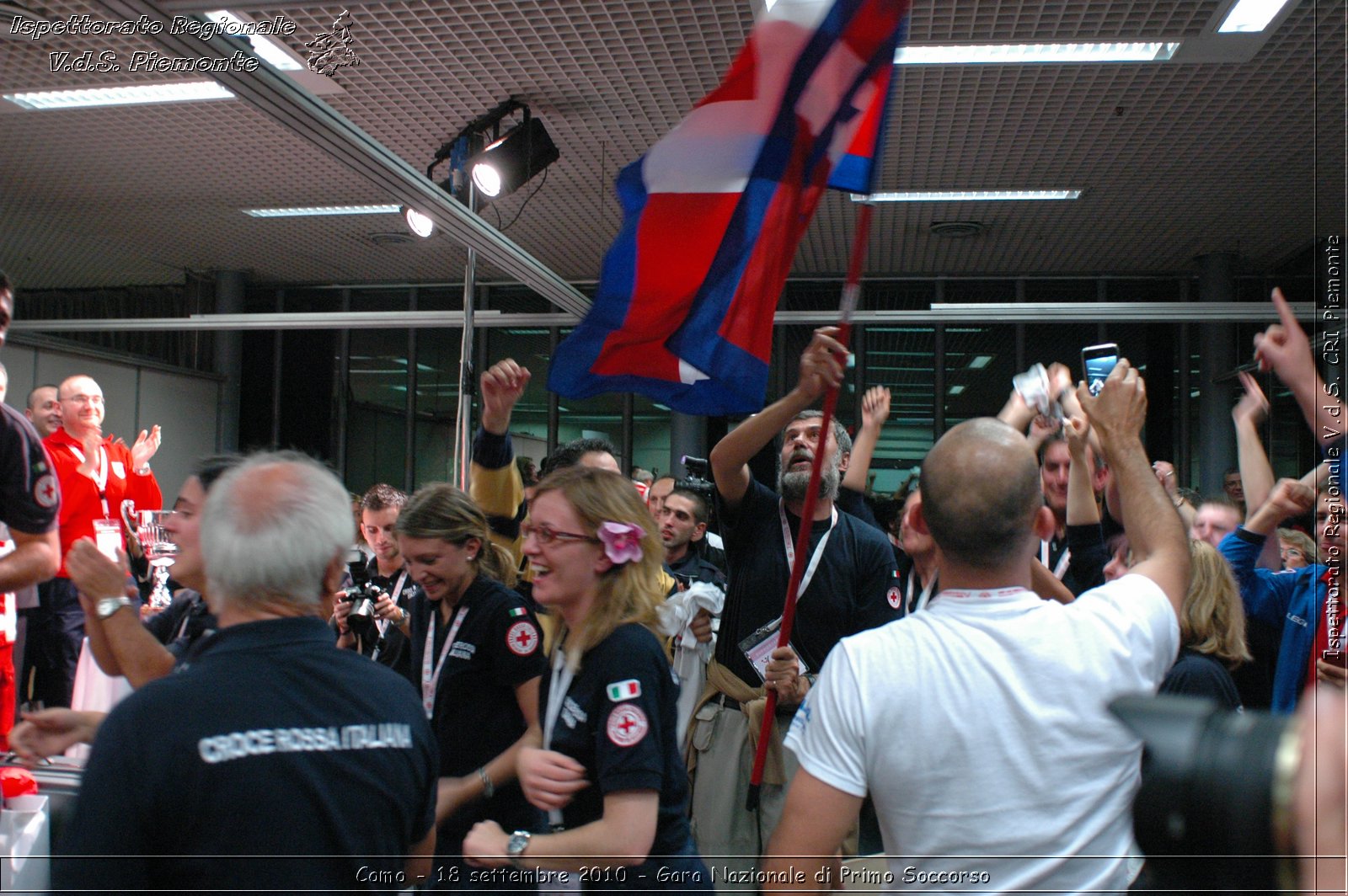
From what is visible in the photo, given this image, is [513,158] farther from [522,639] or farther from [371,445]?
[371,445]

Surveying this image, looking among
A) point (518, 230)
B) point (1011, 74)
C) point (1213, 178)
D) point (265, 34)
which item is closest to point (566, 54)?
point (265, 34)

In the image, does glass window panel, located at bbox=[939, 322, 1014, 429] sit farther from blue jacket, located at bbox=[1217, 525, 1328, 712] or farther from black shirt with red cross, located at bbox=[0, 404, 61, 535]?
black shirt with red cross, located at bbox=[0, 404, 61, 535]

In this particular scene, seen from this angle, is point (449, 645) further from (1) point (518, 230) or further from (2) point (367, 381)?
(2) point (367, 381)

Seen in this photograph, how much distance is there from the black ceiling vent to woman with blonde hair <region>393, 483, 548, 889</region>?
19.0 ft

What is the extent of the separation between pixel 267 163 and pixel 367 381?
12.8ft

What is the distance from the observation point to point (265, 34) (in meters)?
4.96

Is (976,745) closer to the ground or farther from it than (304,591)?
closer to the ground

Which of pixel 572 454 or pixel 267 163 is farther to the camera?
pixel 267 163

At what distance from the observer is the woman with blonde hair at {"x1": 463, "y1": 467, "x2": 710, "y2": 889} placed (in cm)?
172

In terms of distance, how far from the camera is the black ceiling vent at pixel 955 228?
756cm

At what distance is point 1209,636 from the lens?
245 cm

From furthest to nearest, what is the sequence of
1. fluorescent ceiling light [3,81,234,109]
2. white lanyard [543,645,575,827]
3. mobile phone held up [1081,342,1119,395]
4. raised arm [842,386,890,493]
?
fluorescent ceiling light [3,81,234,109] < raised arm [842,386,890,493] < mobile phone held up [1081,342,1119,395] < white lanyard [543,645,575,827]

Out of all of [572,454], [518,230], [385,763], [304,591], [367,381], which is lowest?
[385,763]

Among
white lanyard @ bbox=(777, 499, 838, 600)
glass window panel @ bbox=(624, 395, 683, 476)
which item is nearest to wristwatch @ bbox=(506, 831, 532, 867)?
white lanyard @ bbox=(777, 499, 838, 600)
